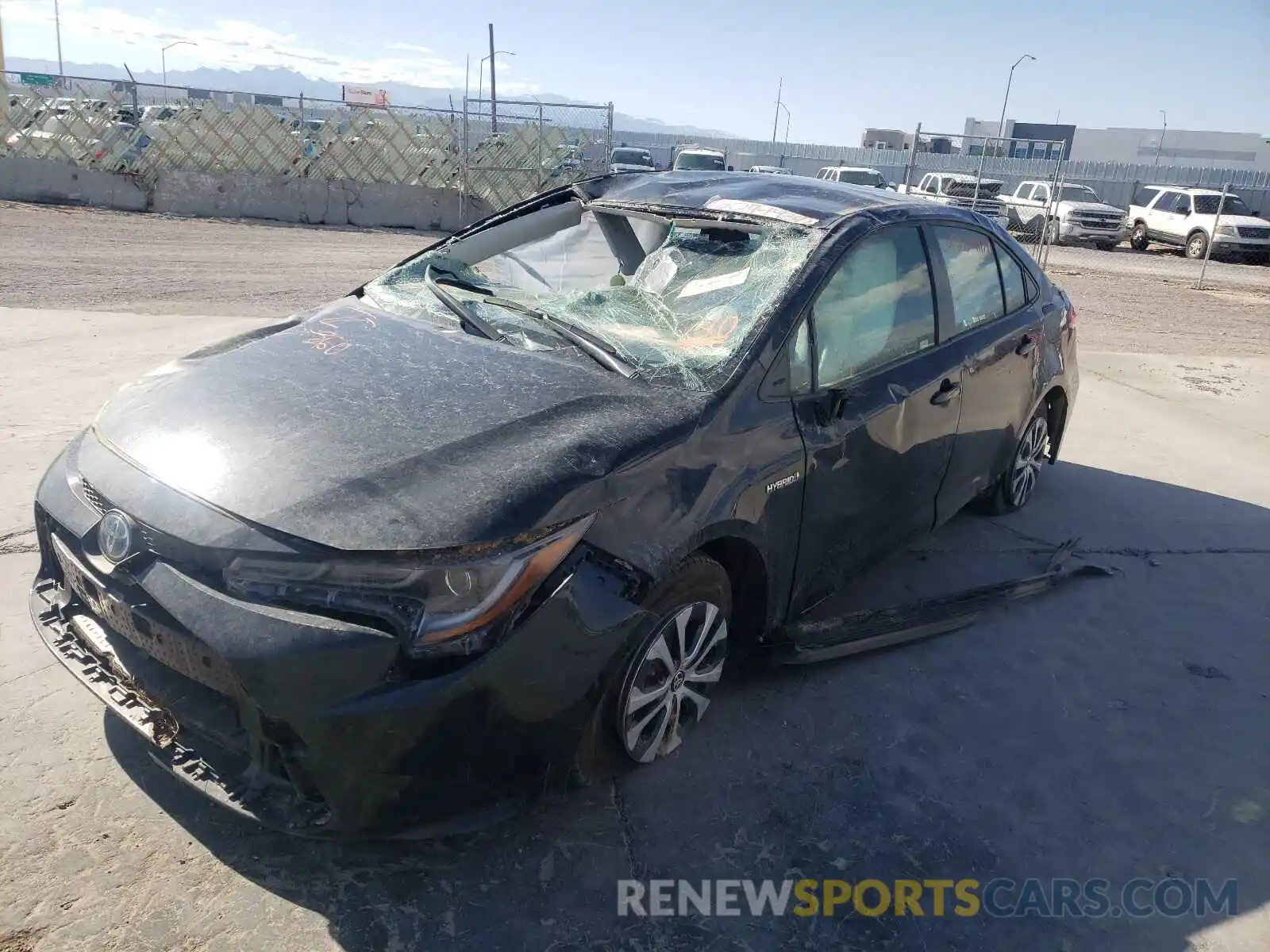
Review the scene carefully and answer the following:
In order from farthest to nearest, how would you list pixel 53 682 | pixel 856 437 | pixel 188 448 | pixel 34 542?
pixel 34 542 → pixel 856 437 → pixel 53 682 → pixel 188 448

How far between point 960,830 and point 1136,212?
27.5 m

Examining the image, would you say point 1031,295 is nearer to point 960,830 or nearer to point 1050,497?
point 1050,497

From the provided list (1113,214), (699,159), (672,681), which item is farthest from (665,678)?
(1113,214)

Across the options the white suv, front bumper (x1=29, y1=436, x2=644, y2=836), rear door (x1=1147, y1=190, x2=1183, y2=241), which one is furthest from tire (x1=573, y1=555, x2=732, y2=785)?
rear door (x1=1147, y1=190, x2=1183, y2=241)

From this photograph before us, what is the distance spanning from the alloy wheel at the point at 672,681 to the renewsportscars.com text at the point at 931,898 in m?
0.41

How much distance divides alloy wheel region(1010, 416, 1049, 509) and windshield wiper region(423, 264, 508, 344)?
304 cm

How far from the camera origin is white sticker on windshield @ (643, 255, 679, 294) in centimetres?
362

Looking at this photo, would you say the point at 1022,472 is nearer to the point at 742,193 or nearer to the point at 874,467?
the point at 874,467

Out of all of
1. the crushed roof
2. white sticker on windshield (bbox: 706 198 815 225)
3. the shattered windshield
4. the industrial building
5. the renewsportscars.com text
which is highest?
the industrial building

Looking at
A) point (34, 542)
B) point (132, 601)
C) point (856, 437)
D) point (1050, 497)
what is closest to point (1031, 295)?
point (1050, 497)

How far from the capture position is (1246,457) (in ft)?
22.1

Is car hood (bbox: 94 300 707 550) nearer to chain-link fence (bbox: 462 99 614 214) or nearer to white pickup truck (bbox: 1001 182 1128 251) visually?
chain-link fence (bbox: 462 99 614 214)

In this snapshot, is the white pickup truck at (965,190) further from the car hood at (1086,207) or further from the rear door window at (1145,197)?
the rear door window at (1145,197)

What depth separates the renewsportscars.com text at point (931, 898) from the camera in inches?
101
